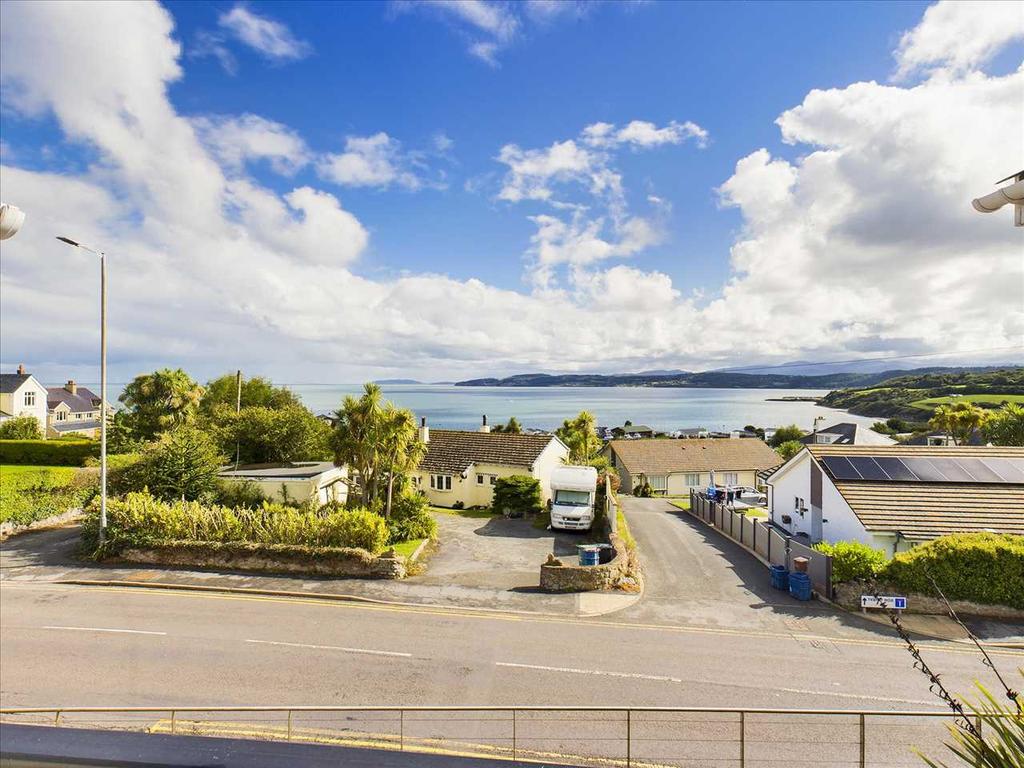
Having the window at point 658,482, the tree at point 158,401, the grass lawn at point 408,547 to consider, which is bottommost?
the window at point 658,482

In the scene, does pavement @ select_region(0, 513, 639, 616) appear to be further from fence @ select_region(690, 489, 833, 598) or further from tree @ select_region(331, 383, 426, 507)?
fence @ select_region(690, 489, 833, 598)

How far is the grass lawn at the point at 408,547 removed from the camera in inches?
865

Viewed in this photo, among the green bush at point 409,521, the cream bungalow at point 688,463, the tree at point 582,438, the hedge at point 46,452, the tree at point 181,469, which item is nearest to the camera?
the green bush at point 409,521

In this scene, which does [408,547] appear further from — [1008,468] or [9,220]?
[1008,468]

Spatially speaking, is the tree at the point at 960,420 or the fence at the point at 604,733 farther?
the tree at the point at 960,420

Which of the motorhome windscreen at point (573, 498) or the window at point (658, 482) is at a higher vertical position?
the motorhome windscreen at point (573, 498)

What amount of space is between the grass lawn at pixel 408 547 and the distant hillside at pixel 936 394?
123m

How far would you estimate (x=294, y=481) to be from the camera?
85.1ft

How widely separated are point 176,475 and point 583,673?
2105 centimetres

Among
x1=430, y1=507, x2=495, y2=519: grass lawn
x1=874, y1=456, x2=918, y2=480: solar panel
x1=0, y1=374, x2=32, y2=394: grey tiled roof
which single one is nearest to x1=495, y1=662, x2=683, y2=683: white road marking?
x1=874, y1=456, x2=918, y2=480: solar panel

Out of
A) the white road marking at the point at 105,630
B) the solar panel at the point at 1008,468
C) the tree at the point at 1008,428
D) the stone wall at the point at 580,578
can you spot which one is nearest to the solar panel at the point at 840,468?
the solar panel at the point at 1008,468

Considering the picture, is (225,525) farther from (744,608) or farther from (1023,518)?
(1023,518)

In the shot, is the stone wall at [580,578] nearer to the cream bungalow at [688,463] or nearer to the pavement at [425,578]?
the pavement at [425,578]

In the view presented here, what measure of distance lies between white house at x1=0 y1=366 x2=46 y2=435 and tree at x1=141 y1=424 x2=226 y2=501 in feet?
170
